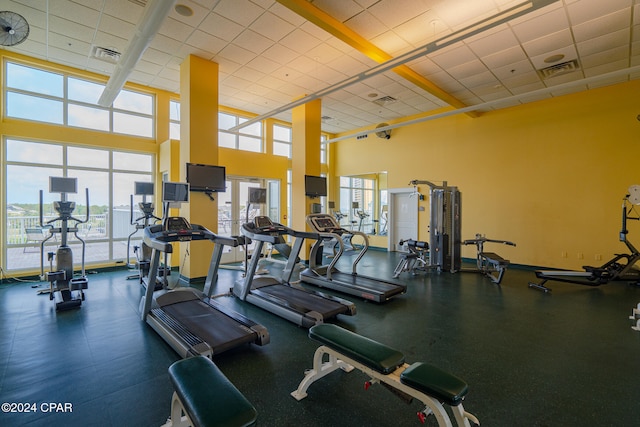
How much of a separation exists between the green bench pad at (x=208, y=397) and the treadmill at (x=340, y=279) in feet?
10.7

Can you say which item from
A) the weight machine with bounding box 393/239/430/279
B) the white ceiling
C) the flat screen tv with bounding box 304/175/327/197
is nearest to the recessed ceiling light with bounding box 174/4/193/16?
the white ceiling

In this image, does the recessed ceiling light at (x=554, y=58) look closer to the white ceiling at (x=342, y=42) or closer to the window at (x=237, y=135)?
the white ceiling at (x=342, y=42)

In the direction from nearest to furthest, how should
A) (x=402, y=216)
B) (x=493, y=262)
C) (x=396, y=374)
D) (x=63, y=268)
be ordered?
1. (x=396, y=374)
2. (x=63, y=268)
3. (x=493, y=262)
4. (x=402, y=216)

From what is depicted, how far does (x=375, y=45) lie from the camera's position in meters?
5.22

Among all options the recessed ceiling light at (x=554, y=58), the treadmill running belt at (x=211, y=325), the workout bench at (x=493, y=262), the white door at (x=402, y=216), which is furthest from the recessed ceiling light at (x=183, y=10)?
the white door at (x=402, y=216)

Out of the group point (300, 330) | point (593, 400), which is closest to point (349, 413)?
point (300, 330)

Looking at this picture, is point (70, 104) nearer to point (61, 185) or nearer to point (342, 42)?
point (61, 185)

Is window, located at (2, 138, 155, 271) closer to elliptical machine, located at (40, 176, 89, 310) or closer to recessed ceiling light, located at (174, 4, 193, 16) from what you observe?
elliptical machine, located at (40, 176, 89, 310)

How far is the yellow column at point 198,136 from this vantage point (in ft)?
18.8

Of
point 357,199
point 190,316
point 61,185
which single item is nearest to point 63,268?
point 61,185

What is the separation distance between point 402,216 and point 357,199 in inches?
102

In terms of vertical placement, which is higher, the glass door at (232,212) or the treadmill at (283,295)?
the glass door at (232,212)

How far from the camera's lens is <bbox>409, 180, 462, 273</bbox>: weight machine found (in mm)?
7035

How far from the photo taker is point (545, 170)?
23.5 ft
